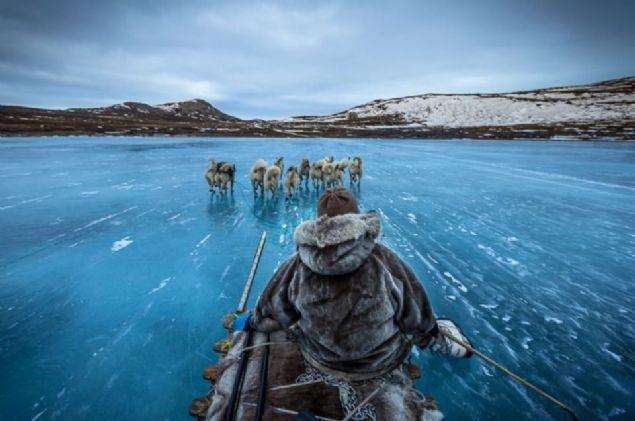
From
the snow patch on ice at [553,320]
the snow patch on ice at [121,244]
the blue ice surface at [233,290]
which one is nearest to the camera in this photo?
the blue ice surface at [233,290]

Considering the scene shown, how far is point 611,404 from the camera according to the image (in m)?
3.12

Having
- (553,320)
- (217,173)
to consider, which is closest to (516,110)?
(217,173)

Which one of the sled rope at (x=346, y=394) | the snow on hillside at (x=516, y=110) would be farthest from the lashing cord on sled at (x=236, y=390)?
the snow on hillside at (x=516, y=110)

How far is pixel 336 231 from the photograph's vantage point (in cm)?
187

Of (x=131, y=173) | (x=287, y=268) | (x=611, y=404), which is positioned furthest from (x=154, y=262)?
(x=131, y=173)

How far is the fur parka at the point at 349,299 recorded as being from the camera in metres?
1.92

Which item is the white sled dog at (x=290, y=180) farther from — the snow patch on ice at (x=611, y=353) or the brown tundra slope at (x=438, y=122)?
the brown tundra slope at (x=438, y=122)

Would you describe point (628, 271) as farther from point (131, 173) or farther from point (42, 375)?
point (131, 173)

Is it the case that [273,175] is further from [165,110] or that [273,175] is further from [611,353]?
[165,110]

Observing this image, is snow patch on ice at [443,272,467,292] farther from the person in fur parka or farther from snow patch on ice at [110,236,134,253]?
snow patch on ice at [110,236,134,253]

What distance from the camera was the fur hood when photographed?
1.87 meters

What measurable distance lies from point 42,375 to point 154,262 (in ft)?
8.76

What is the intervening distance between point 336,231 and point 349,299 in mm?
477

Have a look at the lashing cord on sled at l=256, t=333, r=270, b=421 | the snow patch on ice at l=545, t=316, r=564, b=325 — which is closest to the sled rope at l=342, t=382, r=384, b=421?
the lashing cord on sled at l=256, t=333, r=270, b=421
